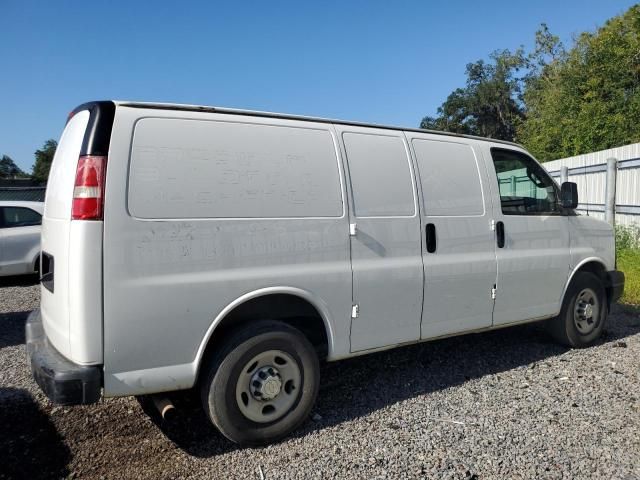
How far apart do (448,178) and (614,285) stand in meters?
2.64

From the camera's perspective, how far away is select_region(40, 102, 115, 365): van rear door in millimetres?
2859

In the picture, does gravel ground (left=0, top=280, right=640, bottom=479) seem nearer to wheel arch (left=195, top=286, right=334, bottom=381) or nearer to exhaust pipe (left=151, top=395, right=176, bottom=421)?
exhaust pipe (left=151, top=395, right=176, bottom=421)

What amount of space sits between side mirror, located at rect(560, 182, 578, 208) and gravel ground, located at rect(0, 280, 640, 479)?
1543 mm

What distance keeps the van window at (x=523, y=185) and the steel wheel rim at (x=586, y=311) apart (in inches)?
39.6

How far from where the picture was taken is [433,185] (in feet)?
14.1

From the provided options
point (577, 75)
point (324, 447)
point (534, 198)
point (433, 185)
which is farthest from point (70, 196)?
point (577, 75)

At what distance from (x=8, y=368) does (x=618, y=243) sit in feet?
34.4

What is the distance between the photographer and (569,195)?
516cm

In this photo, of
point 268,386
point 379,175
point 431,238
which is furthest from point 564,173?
point 268,386

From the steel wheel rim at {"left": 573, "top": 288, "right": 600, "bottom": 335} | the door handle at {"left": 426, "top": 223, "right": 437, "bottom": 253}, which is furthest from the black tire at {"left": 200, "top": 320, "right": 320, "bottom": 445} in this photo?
the steel wheel rim at {"left": 573, "top": 288, "right": 600, "bottom": 335}

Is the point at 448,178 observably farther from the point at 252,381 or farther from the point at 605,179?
the point at 605,179

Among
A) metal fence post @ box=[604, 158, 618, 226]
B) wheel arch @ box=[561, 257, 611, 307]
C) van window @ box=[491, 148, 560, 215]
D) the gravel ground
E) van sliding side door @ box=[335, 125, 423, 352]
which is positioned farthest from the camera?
metal fence post @ box=[604, 158, 618, 226]

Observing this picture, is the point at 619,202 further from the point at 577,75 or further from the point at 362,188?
the point at 577,75

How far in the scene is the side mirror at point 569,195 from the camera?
5.15 meters
